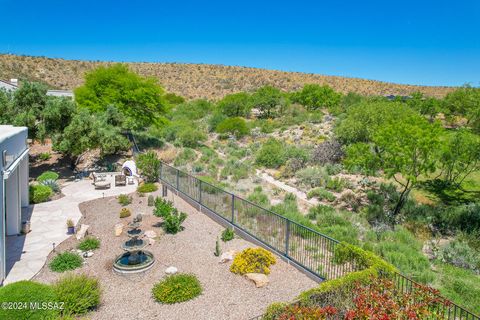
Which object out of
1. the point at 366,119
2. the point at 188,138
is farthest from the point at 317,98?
the point at 366,119

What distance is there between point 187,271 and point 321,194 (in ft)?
36.7

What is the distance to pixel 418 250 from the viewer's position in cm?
1265

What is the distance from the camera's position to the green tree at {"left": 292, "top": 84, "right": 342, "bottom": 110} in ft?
174

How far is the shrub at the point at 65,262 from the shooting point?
33.1ft

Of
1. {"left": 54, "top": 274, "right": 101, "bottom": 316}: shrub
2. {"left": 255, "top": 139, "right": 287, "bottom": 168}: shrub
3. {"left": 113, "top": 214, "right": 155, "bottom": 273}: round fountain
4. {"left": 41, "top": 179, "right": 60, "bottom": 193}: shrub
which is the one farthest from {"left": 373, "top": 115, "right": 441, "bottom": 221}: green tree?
{"left": 41, "top": 179, "right": 60, "bottom": 193}: shrub

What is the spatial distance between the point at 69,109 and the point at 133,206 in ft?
30.5

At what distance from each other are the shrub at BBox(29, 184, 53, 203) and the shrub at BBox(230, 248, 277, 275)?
38.3ft

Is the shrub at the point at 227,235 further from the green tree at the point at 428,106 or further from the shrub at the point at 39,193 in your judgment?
the green tree at the point at 428,106

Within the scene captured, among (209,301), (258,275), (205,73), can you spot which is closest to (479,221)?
(258,275)

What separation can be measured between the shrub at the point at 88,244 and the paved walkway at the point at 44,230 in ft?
3.23

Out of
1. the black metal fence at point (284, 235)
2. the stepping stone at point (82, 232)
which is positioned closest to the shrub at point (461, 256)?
the black metal fence at point (284, 235)

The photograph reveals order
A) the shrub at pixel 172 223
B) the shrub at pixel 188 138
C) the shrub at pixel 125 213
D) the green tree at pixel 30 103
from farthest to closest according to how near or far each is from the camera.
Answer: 1. the shrub at pixel 188 138
2. the green tree at pixel 30 103
3. the shrub at pixel 125 213
4. the shrub at pixel 172 223

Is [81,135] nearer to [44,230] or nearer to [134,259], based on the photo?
[44,230]

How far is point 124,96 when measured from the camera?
27.0 metres
